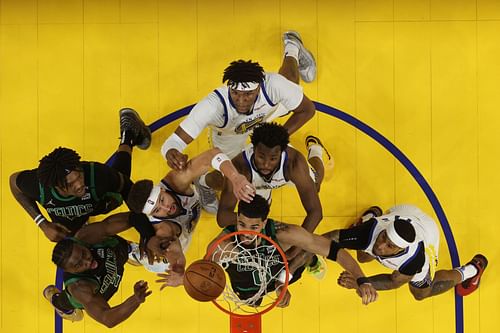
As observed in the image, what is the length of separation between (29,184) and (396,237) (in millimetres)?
2301

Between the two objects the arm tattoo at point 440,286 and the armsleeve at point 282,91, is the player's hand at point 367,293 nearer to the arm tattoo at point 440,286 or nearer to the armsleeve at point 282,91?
the arm tattoo at point 440,286

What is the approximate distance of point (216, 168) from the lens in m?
2.83

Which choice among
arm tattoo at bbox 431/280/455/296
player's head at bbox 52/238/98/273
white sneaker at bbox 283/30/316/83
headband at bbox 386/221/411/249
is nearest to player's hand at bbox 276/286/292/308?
headband at bbox 386/221/411/249

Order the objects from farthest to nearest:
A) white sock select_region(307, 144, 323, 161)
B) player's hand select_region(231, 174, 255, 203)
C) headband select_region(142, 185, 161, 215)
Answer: white sock select_region(307, 144, 323, 161) < headband select_region(142, 185, 161, 215) < player's hand select_region(231, 174, 255, 203)

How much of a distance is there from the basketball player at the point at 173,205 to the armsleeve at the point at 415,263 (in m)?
1.28

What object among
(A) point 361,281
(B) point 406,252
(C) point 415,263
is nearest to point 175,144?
(A) point 361,281

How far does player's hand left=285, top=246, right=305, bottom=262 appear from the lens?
315 centimetres

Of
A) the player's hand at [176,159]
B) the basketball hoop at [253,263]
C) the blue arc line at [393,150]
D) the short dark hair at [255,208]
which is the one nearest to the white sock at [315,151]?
the blue arc line at [393,150]

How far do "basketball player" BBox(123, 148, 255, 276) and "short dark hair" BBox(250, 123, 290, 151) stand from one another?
0.74 ft

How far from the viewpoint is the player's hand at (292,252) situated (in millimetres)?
3146

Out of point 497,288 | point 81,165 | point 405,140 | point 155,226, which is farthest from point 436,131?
point 81,165

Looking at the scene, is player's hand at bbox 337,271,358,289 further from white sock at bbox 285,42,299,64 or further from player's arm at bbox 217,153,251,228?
white sock at bbox 285,42,299,64

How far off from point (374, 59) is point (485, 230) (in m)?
1.67

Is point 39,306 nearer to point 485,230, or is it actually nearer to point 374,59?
point 374,59
